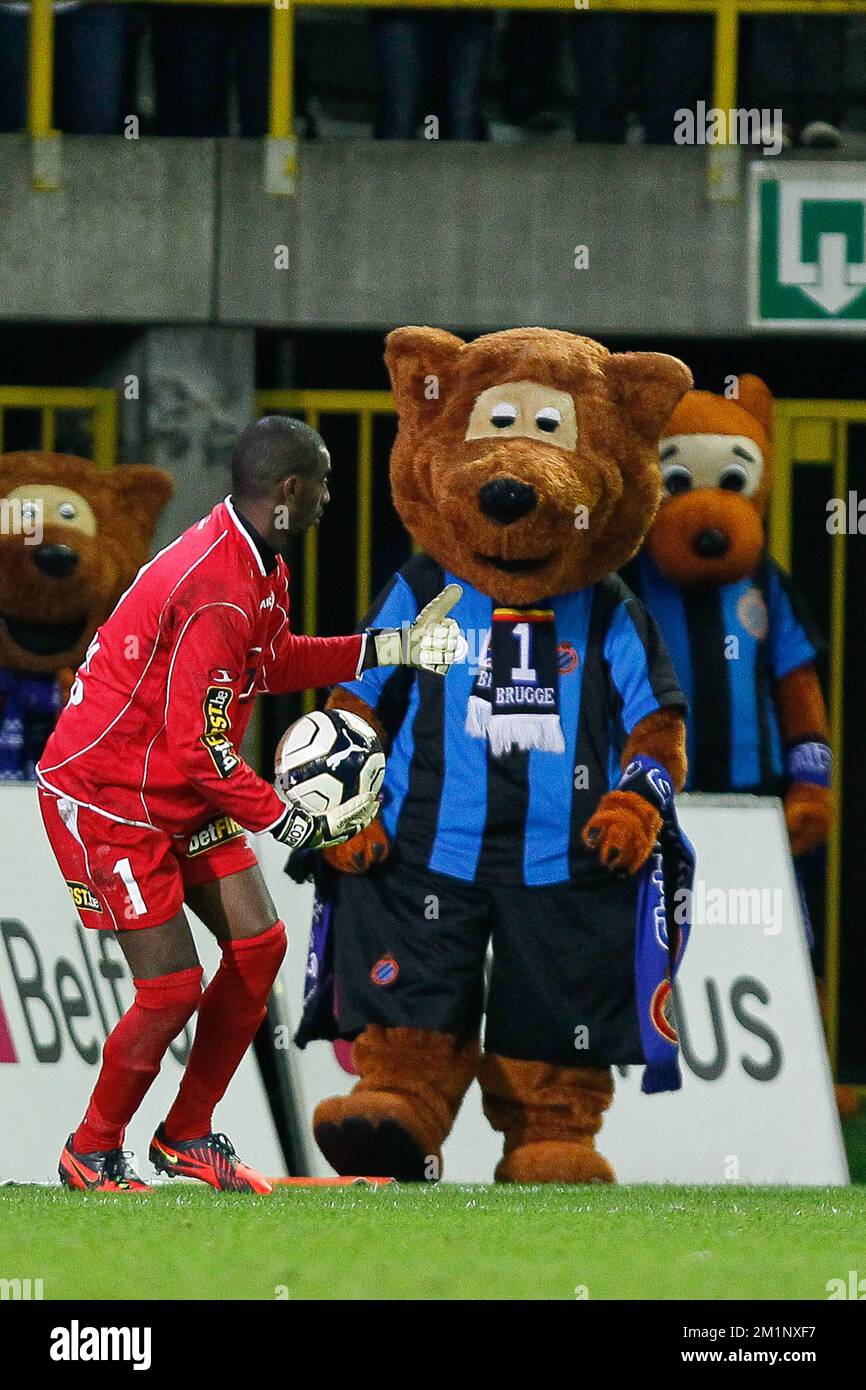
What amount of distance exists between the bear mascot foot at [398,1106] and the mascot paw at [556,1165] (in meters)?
0.18

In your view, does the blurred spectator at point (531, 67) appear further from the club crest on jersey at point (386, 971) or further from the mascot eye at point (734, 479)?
the club crest on jersey at point (386, 971)

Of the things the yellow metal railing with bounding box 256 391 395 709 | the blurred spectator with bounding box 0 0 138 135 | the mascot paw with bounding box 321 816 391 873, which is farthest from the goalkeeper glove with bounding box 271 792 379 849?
the blurred spectator with bounding box 0 0 138 135

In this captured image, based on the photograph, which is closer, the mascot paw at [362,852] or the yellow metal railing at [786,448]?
the mascot paw at [362,852]

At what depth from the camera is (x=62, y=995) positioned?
20.1 feet

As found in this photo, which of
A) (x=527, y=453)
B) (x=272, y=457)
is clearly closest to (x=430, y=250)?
(x=527, y=453)

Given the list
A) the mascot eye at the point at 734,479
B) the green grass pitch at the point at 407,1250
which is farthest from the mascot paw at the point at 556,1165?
the mascot eye at the point at 734,479

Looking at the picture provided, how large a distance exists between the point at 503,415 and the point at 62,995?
1706 millimetres

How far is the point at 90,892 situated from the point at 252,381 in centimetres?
344

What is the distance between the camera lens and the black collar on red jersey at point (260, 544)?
5.00 metres

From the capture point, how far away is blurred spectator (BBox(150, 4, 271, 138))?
8.27 meters

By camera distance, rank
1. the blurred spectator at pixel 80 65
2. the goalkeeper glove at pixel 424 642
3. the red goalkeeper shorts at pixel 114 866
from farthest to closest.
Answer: the blurred spectator at pixel 80 65
the goalkeeper glove at pixel 424 642
the red goalkeeper shorts at pixel 114 866
